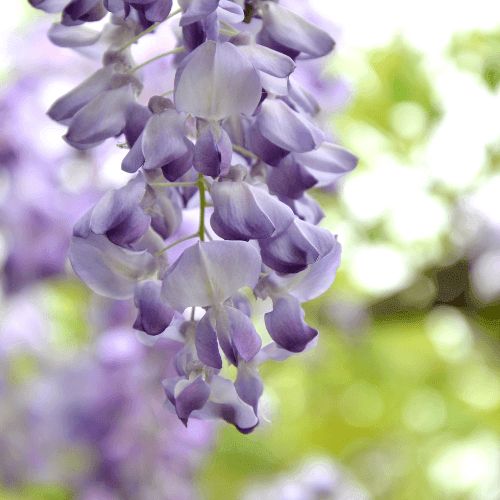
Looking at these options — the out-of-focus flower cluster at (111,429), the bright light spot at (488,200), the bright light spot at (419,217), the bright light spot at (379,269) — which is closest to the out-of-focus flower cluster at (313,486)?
the out-of-focus flower cluster at (111,429)

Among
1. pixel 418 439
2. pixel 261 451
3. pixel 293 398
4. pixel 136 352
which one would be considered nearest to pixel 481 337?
pixel 418 439

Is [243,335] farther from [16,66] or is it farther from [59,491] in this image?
[59,491]

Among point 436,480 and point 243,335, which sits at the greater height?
point 243,335

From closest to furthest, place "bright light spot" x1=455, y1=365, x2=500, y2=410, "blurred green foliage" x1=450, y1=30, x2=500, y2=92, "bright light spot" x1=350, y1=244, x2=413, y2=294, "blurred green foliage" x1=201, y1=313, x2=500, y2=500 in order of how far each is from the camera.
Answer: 1. "blurred green foliage" x1=450, y1=30, x2=500, y2=92
2. "bright light spot" x1=350, y1=244, x2=413, y2=294
3. "blurred green foliage" x1=201, y1=313, x2=500, y2=500
4. "bright light spot" x1=455, y1=365, x2=500, y2=410

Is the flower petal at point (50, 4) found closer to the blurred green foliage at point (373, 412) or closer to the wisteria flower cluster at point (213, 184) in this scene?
the wisteria flower cluster at point (213, 184)

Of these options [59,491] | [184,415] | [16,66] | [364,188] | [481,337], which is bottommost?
[59,491]

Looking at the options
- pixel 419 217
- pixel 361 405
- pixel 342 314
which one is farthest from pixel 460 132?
pixel 361 405

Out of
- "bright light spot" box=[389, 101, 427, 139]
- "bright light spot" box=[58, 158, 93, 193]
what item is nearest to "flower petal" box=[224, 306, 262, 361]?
"bright light spot" box=[58, 158, 93, 193]

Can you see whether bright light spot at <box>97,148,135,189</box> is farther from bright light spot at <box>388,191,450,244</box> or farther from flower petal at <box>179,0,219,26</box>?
bright light spot at <box>388,191,450,244</box>
